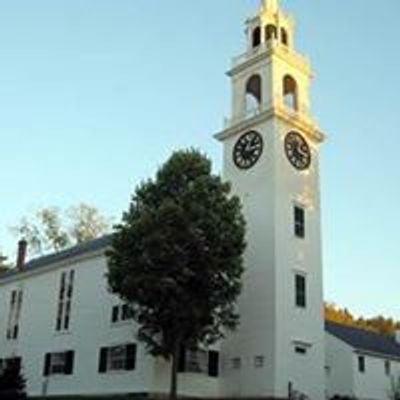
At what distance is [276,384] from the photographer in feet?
122

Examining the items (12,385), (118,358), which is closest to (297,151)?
(118,358)

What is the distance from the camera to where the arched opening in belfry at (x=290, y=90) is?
45.2m

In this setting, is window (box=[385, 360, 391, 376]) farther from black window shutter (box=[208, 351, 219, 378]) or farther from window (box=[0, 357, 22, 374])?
window (box=[0, 357, 22, 374])

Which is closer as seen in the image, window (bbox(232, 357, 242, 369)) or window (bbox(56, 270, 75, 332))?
window (bbox(232, 357, 242, 369))

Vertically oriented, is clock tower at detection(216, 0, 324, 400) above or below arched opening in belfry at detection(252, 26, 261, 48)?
below

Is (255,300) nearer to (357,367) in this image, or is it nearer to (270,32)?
(357,367)

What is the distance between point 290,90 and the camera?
150 ft

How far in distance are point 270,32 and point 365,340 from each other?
23.0 m

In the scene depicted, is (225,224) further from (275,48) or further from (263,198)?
(275,48)

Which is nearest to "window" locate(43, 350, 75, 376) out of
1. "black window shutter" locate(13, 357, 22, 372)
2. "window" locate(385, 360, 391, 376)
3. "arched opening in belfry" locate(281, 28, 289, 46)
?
"black window shutter" locate(13, 357, 22, 372)

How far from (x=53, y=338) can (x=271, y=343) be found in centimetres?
1451

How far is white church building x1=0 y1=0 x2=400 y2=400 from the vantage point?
126ft

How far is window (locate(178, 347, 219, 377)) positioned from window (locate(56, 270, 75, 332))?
373 inches

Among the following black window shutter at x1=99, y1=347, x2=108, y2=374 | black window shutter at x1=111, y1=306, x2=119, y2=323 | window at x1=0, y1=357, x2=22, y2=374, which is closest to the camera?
black window shutter at x1=99, y1=347, x2=108, y2=374
